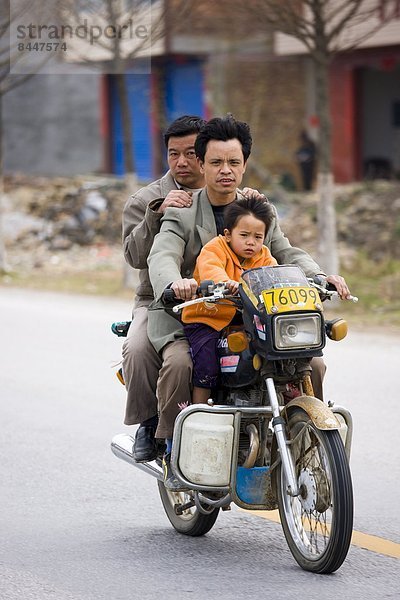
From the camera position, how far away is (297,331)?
4.66 m

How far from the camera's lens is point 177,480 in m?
5.15

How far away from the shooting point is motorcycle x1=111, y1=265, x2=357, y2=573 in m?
4.62

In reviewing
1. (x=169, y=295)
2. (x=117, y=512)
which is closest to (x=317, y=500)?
(x=169, y=295)

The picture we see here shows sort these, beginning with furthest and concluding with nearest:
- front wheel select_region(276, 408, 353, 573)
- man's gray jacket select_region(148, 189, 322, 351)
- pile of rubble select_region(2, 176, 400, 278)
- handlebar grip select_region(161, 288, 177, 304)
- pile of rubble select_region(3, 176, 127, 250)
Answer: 1. pile of rubble select_region(3, 176, 127, 250)
2. pile of rubble select_region(2, 176, 400, 278)
3. man's gray jacket select_region(148, 189, 322, 351)
4. handlebar grip select_region(161, 288, 177, 304)
5. front wheel select_region(276, 408, 353, 573)

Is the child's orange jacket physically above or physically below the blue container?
above

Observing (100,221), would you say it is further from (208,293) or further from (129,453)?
(208,293)

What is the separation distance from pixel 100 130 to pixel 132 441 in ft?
92.0

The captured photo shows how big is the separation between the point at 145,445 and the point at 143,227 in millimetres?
997

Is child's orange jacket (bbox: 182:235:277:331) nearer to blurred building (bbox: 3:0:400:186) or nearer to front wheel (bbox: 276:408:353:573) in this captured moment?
front wheel (bbox: 276:408:353:573)

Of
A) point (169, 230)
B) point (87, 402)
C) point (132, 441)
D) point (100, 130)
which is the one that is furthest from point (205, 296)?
point (100, 130)

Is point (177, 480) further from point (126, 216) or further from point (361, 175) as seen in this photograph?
point (361, 175)

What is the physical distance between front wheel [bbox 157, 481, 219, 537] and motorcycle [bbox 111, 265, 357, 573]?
34 cm

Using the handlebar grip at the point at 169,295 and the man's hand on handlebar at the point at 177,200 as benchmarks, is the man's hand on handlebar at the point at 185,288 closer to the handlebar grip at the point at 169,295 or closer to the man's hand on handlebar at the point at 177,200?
the handlebar grip at the point at 169,295

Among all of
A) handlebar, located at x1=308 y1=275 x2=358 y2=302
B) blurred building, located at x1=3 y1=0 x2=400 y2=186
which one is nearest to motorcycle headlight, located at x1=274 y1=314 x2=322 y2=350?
handlebar, located at x1=308 y1=275 x2=358 y2=302
